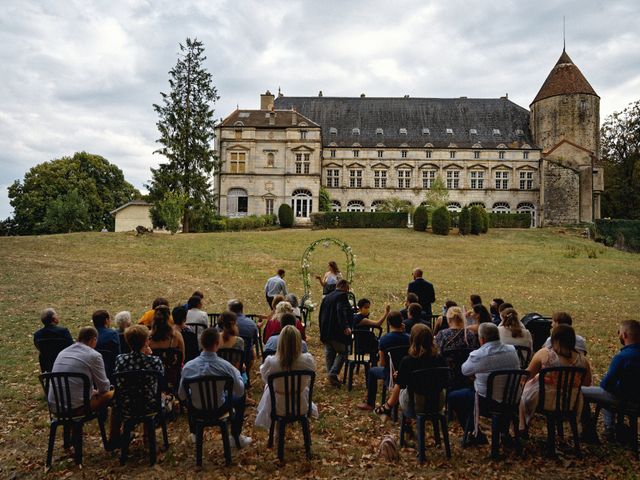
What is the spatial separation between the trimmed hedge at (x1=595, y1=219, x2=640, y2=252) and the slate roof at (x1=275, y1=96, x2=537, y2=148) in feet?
40.2

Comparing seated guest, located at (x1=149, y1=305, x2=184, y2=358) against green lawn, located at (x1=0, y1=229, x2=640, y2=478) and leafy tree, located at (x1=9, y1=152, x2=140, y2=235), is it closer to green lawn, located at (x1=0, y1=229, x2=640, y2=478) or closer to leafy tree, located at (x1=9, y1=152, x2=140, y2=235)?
green lawn, located at (x1=0, y1=229, x2=640, y2=478)

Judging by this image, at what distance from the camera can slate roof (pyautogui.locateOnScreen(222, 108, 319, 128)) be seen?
41906 millimetres

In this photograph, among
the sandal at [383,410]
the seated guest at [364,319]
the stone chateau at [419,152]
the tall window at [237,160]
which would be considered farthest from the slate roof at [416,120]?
the sandal at [383,410]

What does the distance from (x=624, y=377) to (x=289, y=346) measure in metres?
3.72

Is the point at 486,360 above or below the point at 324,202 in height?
below

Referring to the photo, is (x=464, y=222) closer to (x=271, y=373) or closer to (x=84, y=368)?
(x=271, y=373)

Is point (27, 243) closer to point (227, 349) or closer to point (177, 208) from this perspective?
point (177, 208)

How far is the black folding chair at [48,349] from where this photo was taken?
5922 millimetres

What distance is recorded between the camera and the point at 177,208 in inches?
1104

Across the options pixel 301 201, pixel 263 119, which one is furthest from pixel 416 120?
pixel 263 119

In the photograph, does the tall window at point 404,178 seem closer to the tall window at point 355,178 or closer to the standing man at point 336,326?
the tall window at point 355,178

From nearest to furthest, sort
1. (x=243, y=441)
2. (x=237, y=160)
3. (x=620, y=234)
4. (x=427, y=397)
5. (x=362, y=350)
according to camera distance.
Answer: (x=427, y=397) → (x=243, y=441) → (x=362, y=350) → (x=620, y=234) → (x=237, y=160)

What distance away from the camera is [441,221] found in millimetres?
31672

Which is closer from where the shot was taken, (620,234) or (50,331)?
(50,331)
